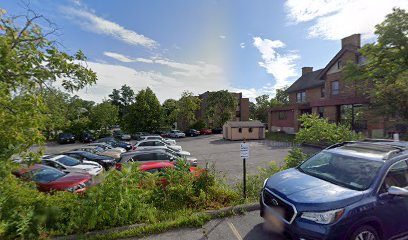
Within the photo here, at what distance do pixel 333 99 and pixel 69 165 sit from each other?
24.6m

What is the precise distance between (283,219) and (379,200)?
1.57m

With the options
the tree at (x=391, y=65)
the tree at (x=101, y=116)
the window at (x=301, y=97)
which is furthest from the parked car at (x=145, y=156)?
the window at (x=301, y=97)

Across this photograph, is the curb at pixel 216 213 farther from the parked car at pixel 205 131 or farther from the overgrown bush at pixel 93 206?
the parked car at pixel 205 131

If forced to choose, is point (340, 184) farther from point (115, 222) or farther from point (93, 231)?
point (93, 231)

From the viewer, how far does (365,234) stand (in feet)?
11.1

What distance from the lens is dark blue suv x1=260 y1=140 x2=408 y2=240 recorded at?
325cm

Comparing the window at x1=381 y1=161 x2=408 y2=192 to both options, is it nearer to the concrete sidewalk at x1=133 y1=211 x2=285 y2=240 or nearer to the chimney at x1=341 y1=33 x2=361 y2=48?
the concrete sidewalk at x1=133 y1=211 x2=285 y2=240

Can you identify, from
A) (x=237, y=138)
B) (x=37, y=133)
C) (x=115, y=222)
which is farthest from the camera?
(x=237, y=138)

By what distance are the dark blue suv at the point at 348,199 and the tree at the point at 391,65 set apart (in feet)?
18.7

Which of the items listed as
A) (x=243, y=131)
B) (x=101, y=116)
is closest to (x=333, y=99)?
(x=243, y=131)

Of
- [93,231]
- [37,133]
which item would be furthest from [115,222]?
[37,133]

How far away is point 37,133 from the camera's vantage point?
392 centimetres

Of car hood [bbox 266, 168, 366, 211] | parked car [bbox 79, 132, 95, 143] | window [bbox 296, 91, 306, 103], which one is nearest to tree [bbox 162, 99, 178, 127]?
parked car [bbox 79, 132, 95, 143]

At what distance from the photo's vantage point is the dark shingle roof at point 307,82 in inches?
1185
